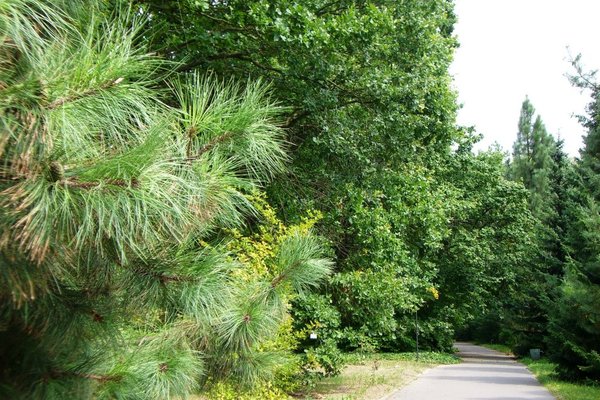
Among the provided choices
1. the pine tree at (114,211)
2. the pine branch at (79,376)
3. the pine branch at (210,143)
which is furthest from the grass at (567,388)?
the pine branch at (210,143)

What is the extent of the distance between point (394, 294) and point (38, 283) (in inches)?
507

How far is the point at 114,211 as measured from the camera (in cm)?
202

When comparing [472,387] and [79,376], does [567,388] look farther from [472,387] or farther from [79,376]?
[79,376]

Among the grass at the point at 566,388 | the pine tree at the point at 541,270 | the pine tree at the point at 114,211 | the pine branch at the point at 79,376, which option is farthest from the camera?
the pine tree at the point at 541,270

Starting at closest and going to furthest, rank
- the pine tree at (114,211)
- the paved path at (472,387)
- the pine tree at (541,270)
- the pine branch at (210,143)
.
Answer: the pine tree at (114,211), the pine branch at (210,143), the paved path at (472,387), the pine tree at (541,270)

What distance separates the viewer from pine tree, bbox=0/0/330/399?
1903 mm

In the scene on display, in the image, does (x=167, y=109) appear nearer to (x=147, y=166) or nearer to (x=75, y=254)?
(x=147, y=166)

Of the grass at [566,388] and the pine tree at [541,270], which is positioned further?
the pine tree at [541,270]

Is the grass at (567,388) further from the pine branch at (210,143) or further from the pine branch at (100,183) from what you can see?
the pine branch at (100,183)

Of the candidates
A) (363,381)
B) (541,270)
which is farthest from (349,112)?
(541,270)

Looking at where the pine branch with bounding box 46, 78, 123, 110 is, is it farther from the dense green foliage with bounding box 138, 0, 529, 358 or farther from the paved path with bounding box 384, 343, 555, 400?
the paved path with bounding box 384, 343, 555, 400

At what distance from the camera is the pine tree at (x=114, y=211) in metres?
1.90

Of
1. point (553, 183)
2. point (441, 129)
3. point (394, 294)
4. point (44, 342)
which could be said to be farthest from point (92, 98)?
point (553, 183)

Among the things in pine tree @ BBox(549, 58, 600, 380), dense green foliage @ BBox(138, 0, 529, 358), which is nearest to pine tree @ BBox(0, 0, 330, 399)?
dense green foliage @ BBox(138, 0, 529, 358)
